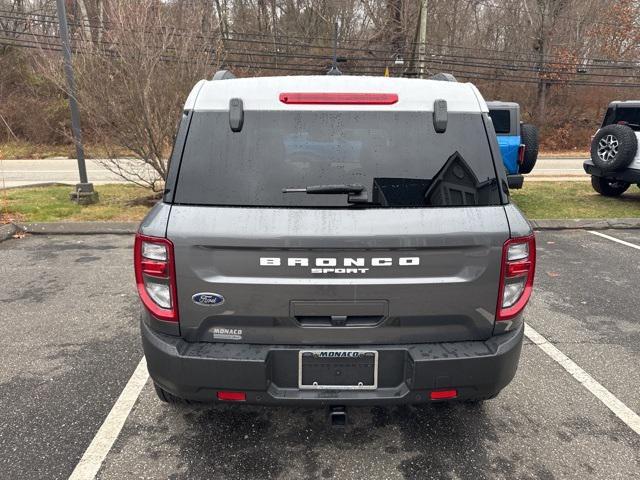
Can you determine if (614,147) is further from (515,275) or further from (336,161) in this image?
(336,161)

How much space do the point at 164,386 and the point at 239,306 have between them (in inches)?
22.7

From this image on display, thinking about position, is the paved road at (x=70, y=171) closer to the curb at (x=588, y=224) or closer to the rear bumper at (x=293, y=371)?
the curb at (x=588, y=224)

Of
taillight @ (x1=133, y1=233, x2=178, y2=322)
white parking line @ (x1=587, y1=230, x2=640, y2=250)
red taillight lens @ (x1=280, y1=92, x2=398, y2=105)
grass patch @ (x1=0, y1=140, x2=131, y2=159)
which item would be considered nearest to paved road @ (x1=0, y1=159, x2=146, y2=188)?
grass patch @ (x1=0, y1=140, x2=131, y2=159)

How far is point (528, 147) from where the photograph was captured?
356 inches

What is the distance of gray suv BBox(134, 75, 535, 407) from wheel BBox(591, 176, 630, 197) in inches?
367

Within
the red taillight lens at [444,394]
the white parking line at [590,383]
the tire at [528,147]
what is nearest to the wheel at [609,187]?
the tire at [528,147]

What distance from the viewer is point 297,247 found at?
208 cm

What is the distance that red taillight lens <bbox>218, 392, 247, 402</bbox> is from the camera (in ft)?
7.22

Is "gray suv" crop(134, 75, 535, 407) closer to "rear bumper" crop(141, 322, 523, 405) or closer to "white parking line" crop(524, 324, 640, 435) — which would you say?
"rear bumper" crop(141, 322, 523, 405)

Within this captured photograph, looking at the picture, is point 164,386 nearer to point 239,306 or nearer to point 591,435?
point 239,306

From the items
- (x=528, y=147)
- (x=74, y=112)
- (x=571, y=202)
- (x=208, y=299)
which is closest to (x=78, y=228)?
(x=74, y=112)

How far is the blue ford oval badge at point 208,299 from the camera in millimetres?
2131

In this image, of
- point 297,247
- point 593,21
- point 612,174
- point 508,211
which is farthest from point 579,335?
point 593,21

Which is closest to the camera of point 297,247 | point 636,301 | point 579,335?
point 297,247
